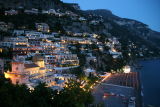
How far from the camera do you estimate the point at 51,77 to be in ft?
56.4

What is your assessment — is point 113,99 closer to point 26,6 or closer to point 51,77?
point 51,77

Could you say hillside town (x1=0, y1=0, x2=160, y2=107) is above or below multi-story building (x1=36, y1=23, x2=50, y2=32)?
below

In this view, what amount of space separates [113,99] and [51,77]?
5855 mm

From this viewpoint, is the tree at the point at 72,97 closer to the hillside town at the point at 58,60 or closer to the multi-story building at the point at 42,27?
the hillside town at the point at 58,60

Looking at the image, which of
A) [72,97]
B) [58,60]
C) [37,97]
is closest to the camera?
[37,97]

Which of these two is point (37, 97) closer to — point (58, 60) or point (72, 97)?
point (72, 97)

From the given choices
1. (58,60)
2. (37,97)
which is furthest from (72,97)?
(58,60)

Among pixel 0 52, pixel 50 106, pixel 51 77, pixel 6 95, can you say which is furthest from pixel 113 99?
pixel 0 52

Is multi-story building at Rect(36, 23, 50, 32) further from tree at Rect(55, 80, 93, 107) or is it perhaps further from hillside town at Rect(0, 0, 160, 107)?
tree at Rect(55, 80, 93, 107)

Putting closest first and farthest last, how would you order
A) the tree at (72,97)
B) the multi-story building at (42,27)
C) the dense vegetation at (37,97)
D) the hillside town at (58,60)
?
1. the dense vegetation at (37,97)
2. the tree at (72,97)
3. the hillside town at (58,60)
4. the multi-story building at (42,27)

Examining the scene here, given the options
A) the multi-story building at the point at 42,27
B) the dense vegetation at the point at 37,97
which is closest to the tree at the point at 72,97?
the dense vegetation at the point at 37,97

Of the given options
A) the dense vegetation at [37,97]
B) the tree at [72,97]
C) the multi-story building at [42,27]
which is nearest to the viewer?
the dense vegetation at [37,97]

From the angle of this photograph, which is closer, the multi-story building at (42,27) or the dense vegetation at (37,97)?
the dense vegetation at (37,97)

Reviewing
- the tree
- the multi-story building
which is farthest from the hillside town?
the tree
